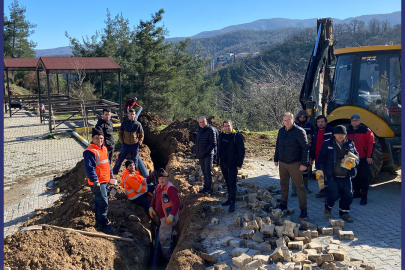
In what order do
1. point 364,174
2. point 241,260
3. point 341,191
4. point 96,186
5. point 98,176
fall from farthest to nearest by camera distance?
1. point 364,174
2. point 341,191
3. point 98,176
4. point 96,186
5. point 241,260

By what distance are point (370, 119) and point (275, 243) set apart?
3.93 m

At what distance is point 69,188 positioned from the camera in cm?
960

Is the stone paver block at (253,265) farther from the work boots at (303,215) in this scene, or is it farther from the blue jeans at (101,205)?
the blue jeans at (101,205)

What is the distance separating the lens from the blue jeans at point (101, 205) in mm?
6219

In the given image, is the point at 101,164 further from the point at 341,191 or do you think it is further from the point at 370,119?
the point at 370,119

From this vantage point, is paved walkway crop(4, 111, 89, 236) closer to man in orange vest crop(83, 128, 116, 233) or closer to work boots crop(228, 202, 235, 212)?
man in orange vest crop(83, 128, 116, 233)

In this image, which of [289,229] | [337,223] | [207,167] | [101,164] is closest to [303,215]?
[337,223]

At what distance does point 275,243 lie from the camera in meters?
5.56

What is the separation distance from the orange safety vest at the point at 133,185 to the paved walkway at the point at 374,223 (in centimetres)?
289

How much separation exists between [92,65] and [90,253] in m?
13.3

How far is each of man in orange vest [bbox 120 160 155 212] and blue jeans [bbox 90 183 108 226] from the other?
48.6 inches

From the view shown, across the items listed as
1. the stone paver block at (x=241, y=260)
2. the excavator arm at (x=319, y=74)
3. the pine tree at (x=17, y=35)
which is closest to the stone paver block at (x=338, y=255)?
the stone paver block at (x=241, y=260)

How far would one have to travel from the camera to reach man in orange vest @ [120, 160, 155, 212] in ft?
25.1

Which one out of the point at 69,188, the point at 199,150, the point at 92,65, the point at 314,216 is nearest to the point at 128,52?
the point at 92,65
